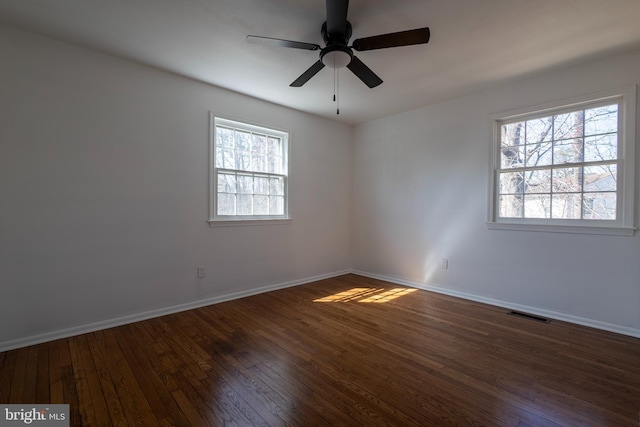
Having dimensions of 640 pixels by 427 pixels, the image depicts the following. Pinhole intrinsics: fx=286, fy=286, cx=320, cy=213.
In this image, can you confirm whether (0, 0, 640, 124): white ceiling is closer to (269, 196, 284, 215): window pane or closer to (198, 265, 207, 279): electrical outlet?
(269, 196, 284, 215): window pane

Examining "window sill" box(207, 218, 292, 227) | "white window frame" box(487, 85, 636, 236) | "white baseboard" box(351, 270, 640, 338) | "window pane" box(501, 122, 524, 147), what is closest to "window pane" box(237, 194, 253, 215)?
"window sill" box(207, 218, 292, 227)

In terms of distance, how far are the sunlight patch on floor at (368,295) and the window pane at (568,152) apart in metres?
2.36

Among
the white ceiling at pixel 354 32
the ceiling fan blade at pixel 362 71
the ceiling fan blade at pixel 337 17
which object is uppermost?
the white ceiling at pixel 354 32

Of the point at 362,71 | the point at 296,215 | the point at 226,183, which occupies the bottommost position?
the point at 296,215

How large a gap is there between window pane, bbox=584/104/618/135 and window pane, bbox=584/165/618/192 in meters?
0.37

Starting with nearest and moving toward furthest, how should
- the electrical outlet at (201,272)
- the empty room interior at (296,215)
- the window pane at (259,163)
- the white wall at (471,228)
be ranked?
the empty room interior at (296,215) < the white wall at (471,228) < the electrical outlet at (201,272) < the window pane at (259,163)

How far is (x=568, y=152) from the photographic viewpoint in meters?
3.13

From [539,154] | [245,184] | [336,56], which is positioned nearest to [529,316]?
[539,154]

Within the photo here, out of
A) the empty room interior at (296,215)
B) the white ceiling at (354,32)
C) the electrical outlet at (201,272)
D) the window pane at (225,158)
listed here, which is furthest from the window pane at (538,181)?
the electrical outlet at (201,272)

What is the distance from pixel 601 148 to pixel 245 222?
408 cm

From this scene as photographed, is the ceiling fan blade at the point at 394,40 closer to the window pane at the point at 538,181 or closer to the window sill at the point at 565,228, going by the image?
the window pane at the point at 538,181

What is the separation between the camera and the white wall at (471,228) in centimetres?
284

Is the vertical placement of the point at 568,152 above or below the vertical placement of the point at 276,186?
above

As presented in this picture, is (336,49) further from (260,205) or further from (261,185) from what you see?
(260,205)
